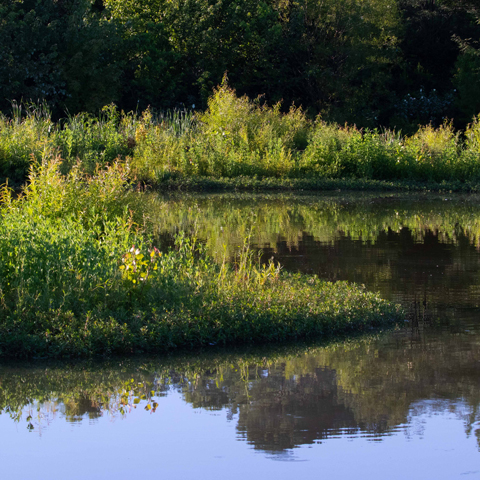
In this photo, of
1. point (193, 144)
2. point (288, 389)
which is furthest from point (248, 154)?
point (288, 389)

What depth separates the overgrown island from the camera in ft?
25.8

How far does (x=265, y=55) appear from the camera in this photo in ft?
145

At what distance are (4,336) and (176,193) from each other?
15.3 meters

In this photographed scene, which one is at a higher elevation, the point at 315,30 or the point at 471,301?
the point at 315,30

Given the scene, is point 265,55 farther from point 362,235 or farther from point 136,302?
point 136,302

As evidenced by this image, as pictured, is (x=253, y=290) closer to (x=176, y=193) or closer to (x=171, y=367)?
(x=171, y=367)

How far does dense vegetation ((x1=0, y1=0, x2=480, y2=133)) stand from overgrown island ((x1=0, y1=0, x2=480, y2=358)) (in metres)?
0.12

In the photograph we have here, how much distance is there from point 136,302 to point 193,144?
18.1 metres

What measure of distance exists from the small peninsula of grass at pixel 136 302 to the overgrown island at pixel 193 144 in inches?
0.9

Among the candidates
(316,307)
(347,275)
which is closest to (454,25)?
(347,275)

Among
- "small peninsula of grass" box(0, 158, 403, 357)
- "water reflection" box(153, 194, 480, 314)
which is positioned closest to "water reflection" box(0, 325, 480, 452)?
"small peninsula of grass" box(0, 158, 403, 357)

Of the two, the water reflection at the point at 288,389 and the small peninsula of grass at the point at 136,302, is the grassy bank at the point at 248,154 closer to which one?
the small peninsula of grass at the point at 136,302

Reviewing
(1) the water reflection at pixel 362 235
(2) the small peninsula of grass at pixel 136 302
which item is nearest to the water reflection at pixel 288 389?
(2) the small peninsula of grass at pixel 136 302

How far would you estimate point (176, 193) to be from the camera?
22.4 m
